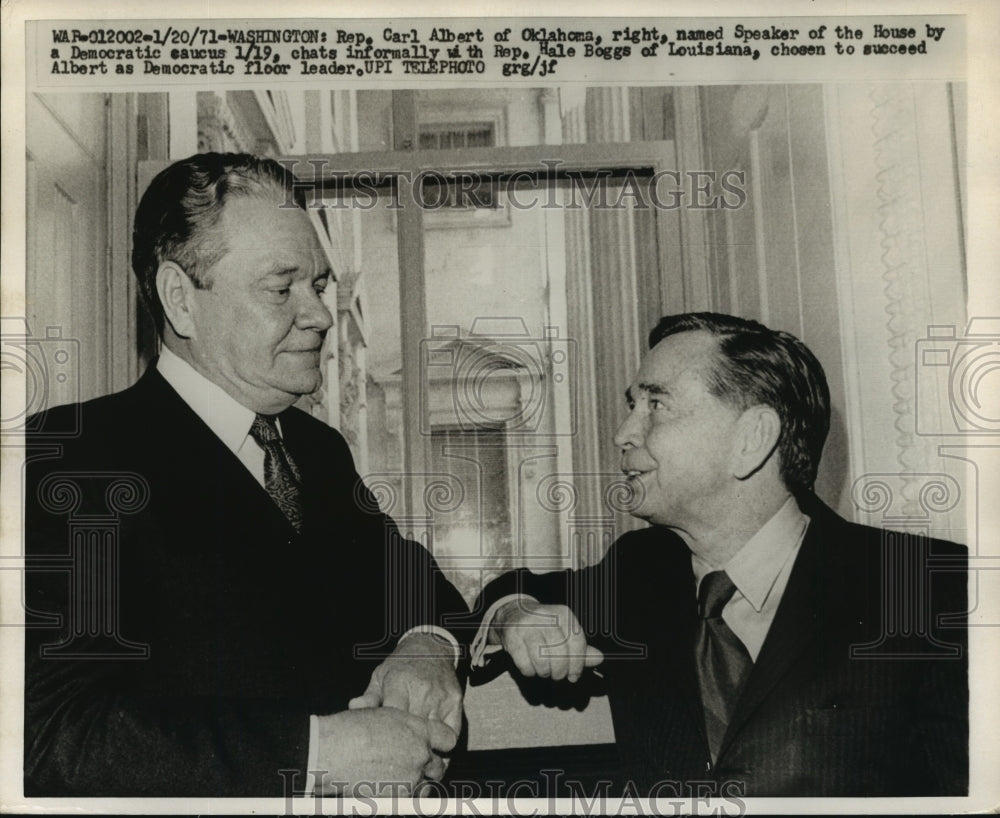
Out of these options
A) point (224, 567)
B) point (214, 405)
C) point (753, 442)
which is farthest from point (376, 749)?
point (753, 442)

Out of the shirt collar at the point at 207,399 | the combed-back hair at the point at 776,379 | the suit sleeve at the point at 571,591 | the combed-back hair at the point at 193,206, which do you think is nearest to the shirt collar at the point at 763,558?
the combed-back hair at the point at 776,379

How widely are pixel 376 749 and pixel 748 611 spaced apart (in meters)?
1.08

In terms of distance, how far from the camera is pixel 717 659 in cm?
283

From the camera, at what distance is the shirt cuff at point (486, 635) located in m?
2.83

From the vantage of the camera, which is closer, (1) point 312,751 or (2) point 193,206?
(1) point 312,751

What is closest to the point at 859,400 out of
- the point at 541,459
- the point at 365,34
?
the point at 541,459

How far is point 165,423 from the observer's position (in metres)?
2.86

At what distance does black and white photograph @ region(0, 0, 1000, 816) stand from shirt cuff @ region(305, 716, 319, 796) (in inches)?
0.8

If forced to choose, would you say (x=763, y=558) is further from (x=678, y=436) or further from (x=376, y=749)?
(x=376, y=749)

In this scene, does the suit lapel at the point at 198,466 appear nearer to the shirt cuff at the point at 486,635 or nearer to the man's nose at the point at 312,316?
the man's nose at the point at 312,316

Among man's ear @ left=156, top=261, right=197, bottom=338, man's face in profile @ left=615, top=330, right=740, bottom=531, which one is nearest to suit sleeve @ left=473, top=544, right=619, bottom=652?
man's face in profile @ left=615, top=330, right=740, bottom=531

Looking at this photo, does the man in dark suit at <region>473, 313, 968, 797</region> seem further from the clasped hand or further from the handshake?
the clasped hand

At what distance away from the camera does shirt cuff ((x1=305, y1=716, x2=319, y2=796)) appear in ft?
9.10

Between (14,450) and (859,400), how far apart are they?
7.80 ft
